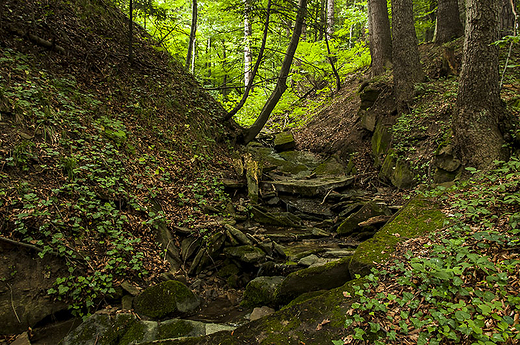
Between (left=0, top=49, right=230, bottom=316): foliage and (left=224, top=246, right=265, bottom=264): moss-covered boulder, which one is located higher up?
(left=0, top=49, right=230, bottom=316): foliage

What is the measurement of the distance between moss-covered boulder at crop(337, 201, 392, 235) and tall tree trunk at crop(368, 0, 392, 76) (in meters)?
6.90

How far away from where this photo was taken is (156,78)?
884 centimetres

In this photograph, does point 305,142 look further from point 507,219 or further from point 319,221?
point 507,219

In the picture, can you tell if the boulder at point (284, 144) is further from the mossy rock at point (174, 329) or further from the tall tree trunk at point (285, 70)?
the mossy rock at point (174, 329)

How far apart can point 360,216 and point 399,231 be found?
2.07 metres

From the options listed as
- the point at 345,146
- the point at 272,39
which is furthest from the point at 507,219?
the point at 272,39

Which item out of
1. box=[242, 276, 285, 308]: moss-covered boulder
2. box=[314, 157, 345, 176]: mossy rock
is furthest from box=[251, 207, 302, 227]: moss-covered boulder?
box=[314, 157, 345, 176]: mossy rock

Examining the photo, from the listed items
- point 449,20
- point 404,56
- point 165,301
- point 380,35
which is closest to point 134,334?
point 165,301

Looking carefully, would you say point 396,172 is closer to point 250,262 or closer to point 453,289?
point 250,262

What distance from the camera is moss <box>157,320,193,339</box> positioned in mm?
3342

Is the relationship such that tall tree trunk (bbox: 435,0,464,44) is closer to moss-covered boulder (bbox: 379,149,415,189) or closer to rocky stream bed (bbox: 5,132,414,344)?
moss-covered boulder (bbox: 379,149,415,189)

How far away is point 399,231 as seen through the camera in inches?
161

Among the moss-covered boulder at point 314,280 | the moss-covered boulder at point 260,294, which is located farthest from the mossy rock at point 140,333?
the moss-covered boulder at point 314,280

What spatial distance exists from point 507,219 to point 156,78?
363 inches
